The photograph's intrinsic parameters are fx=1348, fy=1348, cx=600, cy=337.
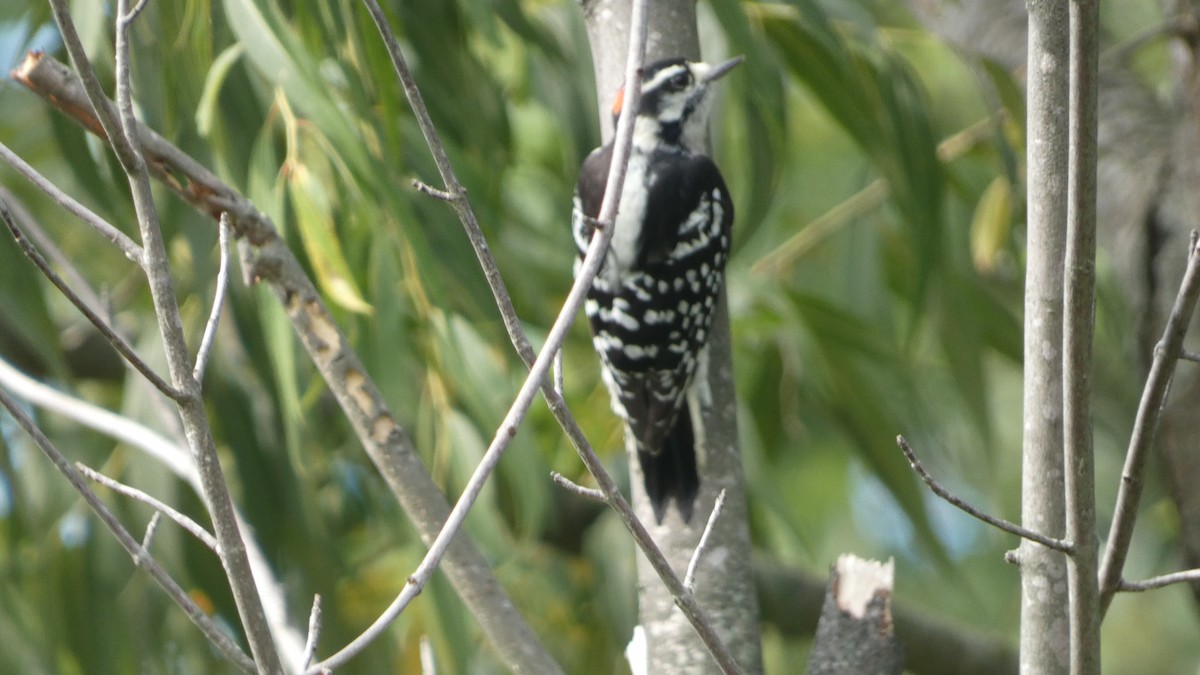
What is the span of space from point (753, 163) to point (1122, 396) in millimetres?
1309

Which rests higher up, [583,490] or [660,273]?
[660,273]

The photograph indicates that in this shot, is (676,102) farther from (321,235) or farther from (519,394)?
(519,394)

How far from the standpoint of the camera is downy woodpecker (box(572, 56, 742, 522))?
2.24m

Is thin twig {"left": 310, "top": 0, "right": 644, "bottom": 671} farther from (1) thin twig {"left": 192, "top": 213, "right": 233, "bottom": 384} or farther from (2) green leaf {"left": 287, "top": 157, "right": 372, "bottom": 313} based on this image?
(2) green leaf {"left": 287, "top": 157, "right": 372, "bottom": 313}

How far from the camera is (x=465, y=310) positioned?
8.15 feet

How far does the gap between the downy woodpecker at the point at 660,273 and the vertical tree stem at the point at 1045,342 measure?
94 centimetres

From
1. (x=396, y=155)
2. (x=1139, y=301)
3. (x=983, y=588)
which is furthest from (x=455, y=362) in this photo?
(x=983, y=588)

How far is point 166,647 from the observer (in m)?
2.79

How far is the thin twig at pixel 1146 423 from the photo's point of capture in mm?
1016

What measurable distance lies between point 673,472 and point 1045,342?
905mm

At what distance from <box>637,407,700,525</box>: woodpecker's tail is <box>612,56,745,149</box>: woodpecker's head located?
1.79ft

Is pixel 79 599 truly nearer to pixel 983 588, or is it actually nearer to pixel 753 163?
pixel 753 163

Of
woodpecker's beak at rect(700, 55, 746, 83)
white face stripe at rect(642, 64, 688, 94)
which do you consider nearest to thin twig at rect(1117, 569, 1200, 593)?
white face stripe at rect(642, 64, 688, 94)

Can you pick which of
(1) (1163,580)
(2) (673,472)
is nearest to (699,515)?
(2) (673,472)
